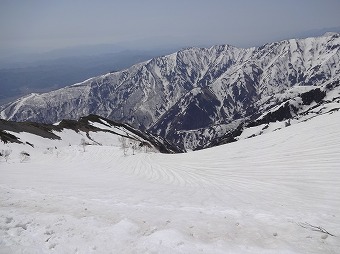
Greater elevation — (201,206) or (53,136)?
(201,206)

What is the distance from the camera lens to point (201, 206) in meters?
14.9

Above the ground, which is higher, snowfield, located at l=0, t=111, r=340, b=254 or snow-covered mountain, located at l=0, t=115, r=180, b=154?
snowfield, located at l=0, t=111, r=340, b=254

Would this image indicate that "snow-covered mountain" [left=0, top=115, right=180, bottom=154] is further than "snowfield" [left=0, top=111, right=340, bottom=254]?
Yes

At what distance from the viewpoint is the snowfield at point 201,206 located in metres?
10.4

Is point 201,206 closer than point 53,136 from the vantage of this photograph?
Yes

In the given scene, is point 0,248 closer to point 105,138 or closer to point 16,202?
point 16,202

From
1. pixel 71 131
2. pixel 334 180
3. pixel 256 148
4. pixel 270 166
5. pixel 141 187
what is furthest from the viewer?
pixel 71 131

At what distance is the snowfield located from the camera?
34.0ft

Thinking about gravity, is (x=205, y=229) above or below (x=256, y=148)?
above

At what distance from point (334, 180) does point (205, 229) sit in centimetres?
1035

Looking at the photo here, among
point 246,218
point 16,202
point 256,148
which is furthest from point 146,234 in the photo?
point 256,148

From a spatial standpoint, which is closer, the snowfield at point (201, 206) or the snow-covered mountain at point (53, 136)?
the snowfield at point (201, 206)

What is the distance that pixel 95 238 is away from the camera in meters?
11.0

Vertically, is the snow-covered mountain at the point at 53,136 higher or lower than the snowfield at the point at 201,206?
lower
